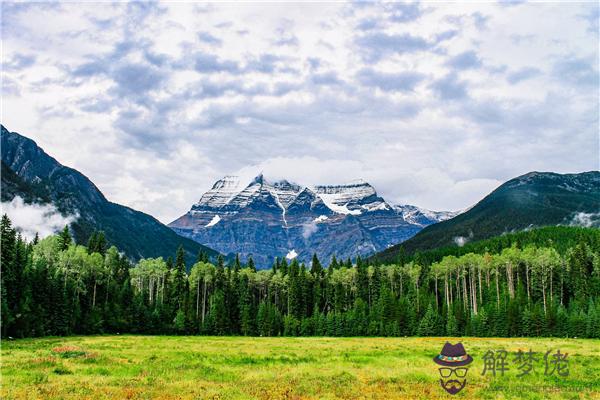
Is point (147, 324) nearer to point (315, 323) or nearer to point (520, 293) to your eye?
point (315, 323)

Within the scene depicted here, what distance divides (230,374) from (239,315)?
333 feet

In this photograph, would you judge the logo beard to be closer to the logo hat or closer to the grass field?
the grass field

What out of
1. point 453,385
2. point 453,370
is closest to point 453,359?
point 453,370

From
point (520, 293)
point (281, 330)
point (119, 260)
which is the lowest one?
point (281, 330)

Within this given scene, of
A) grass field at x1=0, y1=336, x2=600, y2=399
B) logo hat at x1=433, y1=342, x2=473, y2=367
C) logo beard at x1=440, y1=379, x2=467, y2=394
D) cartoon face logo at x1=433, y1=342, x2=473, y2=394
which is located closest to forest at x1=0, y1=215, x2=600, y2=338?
grass field at x1=0, y1=336, x2=600, y2=399

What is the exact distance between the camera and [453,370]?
37250 millimetres

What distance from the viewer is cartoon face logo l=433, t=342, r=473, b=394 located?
104 ft

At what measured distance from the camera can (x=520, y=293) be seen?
4884 inches

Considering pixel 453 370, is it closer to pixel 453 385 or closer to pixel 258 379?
pixel 453 385

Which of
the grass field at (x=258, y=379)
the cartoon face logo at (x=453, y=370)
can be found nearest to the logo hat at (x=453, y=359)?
the cartoon face logo at (x=453, y=370)

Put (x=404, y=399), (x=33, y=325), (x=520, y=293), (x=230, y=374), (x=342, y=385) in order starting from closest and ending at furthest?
(x=404, y=399) → (x=342, y=385) → (x=230, y=374) → (x=33, y=325) → (x=520, y=293)

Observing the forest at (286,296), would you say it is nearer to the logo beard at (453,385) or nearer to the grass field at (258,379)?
the grass field at (258,379)

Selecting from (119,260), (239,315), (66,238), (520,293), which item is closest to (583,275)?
(520,293)

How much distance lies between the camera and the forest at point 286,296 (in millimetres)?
90212
